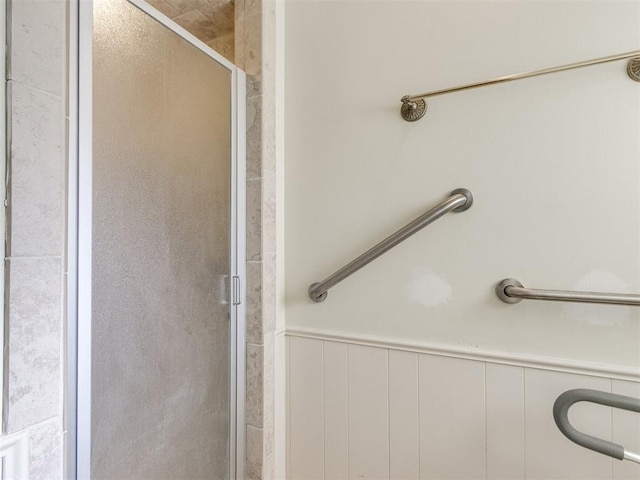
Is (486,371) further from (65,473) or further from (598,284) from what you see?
(65,473)

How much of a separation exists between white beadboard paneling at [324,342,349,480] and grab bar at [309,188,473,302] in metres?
0.24

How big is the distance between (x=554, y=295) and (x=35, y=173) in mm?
1052

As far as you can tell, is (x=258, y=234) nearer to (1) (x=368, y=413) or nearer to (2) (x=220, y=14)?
(1) (x=368, y=413)

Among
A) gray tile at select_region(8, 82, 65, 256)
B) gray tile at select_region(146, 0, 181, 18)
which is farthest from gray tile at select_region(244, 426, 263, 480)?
gray tile at select_region(146, 0, 181, 18)

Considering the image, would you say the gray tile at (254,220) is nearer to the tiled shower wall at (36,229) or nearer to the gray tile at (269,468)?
the tiled shower wall at (36,229)

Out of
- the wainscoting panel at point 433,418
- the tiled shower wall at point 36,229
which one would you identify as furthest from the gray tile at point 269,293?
the tiled shower wall at point 36,229

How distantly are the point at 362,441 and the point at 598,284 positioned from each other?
2.52 ft

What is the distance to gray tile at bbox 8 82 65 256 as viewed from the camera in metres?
0.53

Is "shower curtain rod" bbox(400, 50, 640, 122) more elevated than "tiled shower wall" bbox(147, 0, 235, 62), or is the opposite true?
"tiled shower wall" bbox(147, 0, 235, 62)

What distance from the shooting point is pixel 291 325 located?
1138mm

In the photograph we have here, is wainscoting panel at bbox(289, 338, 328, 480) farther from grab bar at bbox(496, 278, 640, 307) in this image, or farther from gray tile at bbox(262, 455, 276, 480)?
grab bar at bbox(496, 278, 640, 307)

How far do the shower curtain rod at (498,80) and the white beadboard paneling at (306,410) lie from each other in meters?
0.75

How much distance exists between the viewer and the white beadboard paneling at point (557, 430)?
0.77 m

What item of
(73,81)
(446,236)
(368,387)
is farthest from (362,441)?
(73,81)
